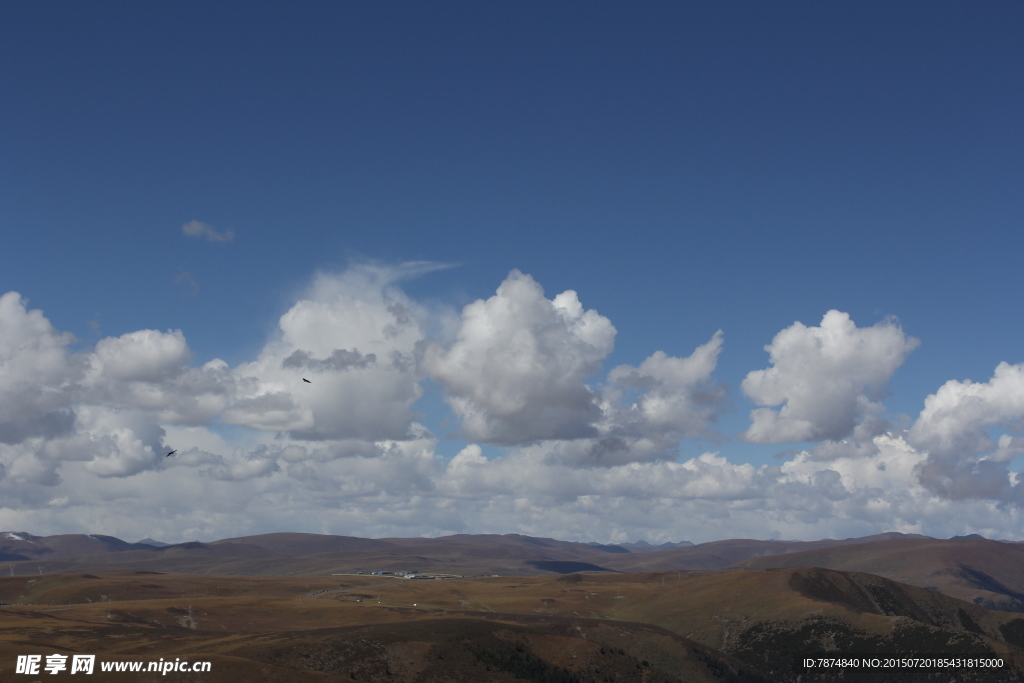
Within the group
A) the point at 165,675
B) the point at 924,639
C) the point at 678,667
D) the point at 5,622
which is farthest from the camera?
the point at 924,639

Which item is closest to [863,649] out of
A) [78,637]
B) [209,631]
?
[209,631]

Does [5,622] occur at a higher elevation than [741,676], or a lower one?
higher

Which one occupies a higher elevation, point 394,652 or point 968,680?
point 394,652

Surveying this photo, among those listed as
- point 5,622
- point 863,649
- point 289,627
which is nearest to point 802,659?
point 863,649

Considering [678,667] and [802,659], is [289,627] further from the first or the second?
[802,659]

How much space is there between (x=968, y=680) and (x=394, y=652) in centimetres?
12798

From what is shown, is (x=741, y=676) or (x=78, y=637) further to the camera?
(x=741, y=676)

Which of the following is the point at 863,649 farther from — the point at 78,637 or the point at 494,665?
the point at 78,637

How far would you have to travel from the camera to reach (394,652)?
147 m

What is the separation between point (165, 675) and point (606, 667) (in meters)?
83.8

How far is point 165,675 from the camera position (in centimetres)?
11450

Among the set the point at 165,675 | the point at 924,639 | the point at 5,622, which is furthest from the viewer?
the point at 924,639

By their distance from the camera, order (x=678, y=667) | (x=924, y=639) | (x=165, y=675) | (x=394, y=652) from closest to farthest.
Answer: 1. (x=165, y=675)
2. (x=394, y=652)
3. (x=678, y=667)
4. (x=924, y=639)

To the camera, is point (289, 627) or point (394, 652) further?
point (289, 627)
